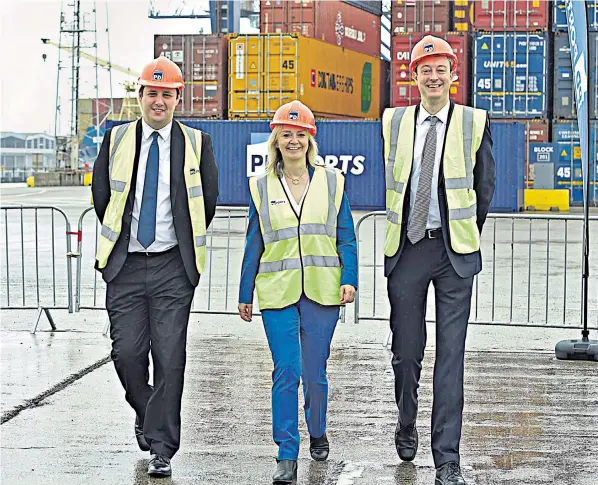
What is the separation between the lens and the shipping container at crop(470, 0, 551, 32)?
38375 mm

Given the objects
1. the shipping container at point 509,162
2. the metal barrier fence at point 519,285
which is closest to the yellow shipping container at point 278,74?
the shipping container at point 509,162

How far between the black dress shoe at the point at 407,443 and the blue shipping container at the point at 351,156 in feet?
97.5

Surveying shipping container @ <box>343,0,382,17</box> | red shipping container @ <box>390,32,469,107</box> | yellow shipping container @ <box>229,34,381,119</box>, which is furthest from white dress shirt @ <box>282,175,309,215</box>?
shipping container @ <box>343,0,382,17</box>

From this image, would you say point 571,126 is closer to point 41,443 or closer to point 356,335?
point 356,335

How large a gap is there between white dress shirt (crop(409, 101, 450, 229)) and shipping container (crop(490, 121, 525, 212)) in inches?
1205

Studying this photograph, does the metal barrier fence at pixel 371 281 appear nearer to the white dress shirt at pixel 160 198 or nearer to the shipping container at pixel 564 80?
the white dress shirt at pixel 160 198

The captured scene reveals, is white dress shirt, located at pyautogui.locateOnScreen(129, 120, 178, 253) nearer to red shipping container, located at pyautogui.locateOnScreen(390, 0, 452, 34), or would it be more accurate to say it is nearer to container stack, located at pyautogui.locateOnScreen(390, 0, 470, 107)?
container stack, located at pyautogui.locateOnScreen(390, 0, 470, 107)

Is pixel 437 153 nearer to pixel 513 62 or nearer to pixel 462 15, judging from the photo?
pixel 513 62

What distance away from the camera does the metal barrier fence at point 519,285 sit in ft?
35.5

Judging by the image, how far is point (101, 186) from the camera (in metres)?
5.82

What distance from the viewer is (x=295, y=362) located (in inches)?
217

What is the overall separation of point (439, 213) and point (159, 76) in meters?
1.51

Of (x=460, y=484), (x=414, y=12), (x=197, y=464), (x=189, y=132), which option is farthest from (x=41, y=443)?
A: (x=414, y=12)

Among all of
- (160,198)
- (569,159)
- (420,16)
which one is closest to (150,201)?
(160,198)
